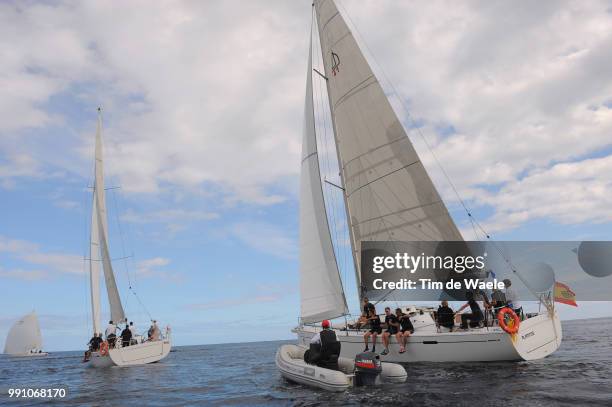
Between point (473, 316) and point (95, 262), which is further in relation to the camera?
point (95, 262)

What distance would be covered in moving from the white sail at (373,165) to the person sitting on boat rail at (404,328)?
12.9 ft

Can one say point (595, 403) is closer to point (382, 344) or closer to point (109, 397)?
point (382, 344)

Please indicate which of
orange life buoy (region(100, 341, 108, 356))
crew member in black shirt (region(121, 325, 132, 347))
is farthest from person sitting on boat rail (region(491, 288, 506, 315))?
orange life buoy (region(100, 341, 108, 356))

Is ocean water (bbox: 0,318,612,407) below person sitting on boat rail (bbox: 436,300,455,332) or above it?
below

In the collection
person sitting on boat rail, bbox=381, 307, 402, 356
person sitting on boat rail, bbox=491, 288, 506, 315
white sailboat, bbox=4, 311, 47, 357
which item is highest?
person sitting on boat rail, bbox=491, 288, 506, 315

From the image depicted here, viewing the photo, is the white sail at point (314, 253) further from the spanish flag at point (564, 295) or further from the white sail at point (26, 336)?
the white sail at point (26, 336)

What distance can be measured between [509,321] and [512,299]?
6.30ft

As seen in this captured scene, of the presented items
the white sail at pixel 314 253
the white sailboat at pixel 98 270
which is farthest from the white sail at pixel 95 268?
the white sail at pixel 314 253

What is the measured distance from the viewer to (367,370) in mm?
12469

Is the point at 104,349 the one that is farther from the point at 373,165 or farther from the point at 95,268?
the point at 373,165

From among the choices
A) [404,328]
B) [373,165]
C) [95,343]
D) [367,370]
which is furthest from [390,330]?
[95,343]

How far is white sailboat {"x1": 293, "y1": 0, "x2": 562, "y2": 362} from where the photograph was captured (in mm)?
19344

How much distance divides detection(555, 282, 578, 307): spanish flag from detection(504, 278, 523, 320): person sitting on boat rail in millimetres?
1331

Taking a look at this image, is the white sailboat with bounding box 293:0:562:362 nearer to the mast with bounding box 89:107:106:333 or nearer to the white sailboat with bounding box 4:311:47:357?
the mast with bounding box 89:107:106:333
